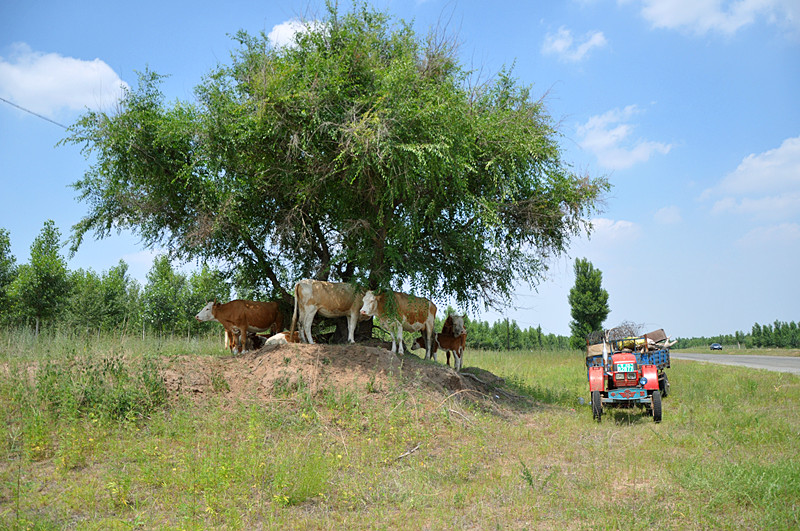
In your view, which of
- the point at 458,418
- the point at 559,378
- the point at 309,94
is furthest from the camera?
the point at 559,378

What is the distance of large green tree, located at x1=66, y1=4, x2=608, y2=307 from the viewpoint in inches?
531

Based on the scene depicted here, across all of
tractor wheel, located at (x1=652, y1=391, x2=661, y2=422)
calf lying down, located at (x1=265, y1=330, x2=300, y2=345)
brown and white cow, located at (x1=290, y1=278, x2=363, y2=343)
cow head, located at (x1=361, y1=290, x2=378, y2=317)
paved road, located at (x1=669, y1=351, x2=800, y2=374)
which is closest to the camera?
tractor wheel, located at (x1=652, y1=391, x2=661, y2=422)

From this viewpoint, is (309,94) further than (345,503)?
Yes

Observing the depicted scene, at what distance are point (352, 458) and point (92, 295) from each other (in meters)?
38.0

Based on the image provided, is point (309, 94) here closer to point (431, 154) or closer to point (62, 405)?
point (431, 154)

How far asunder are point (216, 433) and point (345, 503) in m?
3.29

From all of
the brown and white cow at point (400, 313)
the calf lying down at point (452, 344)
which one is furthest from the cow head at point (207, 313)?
the calf lying down at point (452, 344)

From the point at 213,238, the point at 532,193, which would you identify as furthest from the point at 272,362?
the point at 532,193

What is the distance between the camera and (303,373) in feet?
38.5

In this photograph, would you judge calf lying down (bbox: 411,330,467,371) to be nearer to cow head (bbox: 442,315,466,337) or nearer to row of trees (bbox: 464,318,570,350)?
cow head (bbox: 442,315,466,337)

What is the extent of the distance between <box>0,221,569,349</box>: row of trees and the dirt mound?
6119mm

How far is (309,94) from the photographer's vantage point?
1333cm

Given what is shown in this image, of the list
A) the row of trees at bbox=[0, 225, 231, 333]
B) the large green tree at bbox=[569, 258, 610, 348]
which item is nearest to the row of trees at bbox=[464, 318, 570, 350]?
the large green tree at bbox=[569, 258, 610, 348]

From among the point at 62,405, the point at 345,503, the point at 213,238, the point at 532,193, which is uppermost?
the point at 532,193
